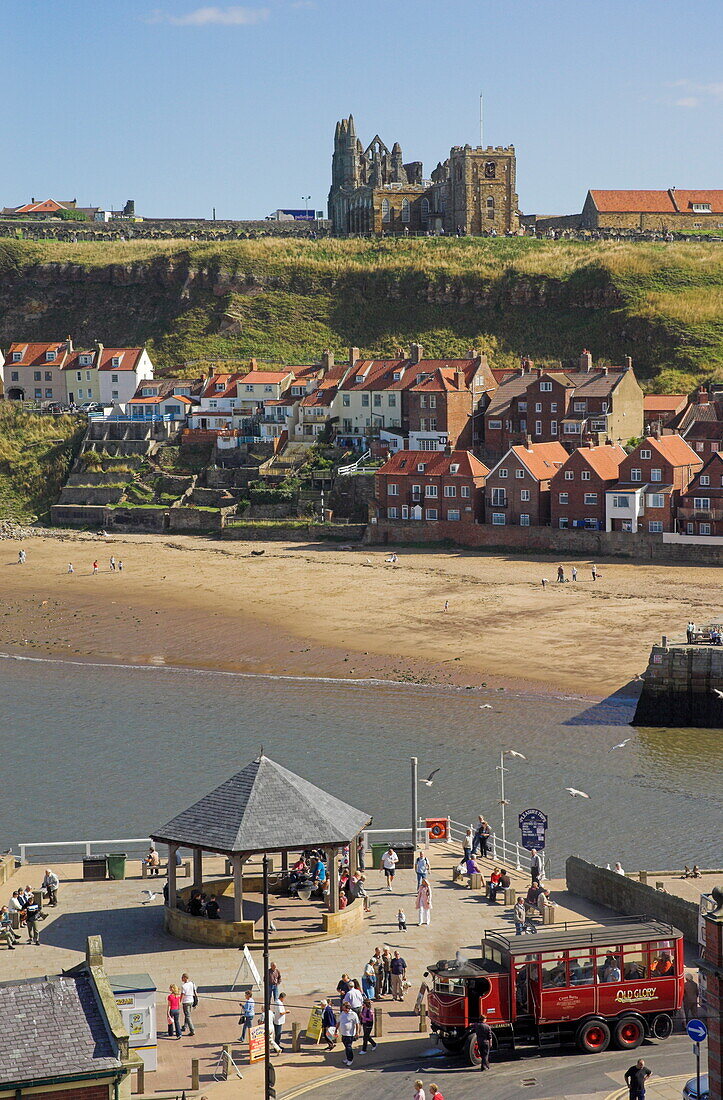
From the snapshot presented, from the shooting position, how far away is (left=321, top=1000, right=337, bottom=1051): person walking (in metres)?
22.2

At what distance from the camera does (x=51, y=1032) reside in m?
16.7

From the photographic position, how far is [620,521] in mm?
74000

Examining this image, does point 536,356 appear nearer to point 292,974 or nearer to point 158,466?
point 158,466

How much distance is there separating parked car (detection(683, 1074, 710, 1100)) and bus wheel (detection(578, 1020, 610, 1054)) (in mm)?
2965

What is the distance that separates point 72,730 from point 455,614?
66.1 feet

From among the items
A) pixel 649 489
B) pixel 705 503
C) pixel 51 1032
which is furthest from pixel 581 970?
pixel 649 489

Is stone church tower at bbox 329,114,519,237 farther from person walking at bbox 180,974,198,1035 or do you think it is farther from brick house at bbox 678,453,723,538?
person walking at bbox 180,974,198,1035

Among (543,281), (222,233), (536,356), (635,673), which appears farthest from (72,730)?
(222,233)

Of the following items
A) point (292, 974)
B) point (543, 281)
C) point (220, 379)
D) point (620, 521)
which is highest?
point (543, 281)

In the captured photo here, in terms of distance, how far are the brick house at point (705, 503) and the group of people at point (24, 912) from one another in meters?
49.4

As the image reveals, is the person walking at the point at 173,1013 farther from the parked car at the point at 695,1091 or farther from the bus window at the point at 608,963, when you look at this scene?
the parked car at the point at 695,1091

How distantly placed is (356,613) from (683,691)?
730 inches

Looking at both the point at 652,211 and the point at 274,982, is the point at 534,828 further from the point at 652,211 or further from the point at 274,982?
the point at 652,211

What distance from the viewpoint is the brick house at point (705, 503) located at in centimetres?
7125
